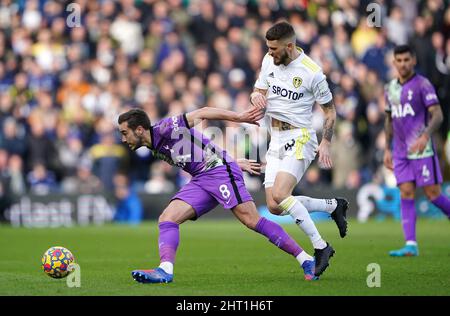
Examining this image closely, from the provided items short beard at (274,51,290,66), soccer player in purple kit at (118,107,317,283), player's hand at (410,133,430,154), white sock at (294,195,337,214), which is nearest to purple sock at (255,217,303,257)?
soccer player in purple kit at (118,107,317,283)

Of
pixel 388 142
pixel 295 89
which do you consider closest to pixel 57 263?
pixel 295 89

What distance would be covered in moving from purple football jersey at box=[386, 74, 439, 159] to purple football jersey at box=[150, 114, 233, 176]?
395 centimetres

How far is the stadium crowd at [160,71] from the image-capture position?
22094 millimetres

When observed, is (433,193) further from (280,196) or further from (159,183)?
(159,183)

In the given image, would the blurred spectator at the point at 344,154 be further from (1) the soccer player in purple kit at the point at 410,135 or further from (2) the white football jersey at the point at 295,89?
(2) the white football jersey at the point at 295,89

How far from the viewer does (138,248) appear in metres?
14.4

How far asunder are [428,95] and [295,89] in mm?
3242

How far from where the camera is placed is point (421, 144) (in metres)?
12.4

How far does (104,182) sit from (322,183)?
17.2 ft

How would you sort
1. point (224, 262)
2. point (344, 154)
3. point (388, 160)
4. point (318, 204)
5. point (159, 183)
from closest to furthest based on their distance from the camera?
point (318, 204)
point (224, 262)
point (388, 160)
point (159, 183)
point (344, 154)

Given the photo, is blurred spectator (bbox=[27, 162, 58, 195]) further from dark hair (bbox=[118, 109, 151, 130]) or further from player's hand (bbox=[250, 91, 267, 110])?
player's hand (bbox=[250, 91, 267, 110])
